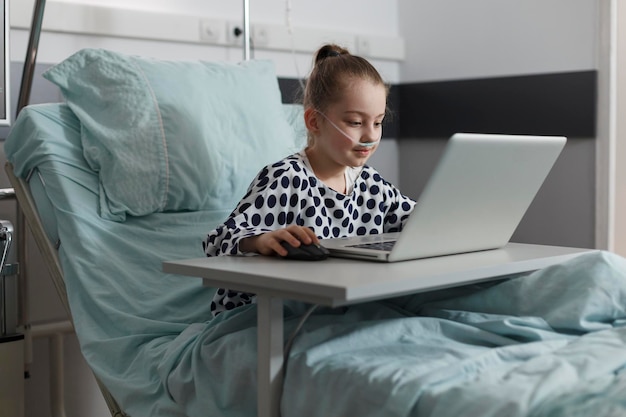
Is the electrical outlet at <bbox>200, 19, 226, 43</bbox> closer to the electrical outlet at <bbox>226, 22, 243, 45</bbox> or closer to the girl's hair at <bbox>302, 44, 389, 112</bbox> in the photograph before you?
the electrical outlet at <bbox>226, 22, 243, 45</bbox>

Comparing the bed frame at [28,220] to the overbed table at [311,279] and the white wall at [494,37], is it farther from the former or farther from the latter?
the white wall at [494,37]

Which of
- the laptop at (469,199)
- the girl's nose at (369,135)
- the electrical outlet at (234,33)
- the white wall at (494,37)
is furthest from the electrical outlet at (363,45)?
the laptop at (469,199)

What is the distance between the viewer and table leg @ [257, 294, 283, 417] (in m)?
1.22

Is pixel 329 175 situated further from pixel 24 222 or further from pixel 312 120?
pixel 24 222

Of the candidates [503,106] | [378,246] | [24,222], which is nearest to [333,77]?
[378,246]

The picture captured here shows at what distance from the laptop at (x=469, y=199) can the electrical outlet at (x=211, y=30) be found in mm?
1403

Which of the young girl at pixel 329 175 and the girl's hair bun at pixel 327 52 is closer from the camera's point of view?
the young girl at pixel 329 175

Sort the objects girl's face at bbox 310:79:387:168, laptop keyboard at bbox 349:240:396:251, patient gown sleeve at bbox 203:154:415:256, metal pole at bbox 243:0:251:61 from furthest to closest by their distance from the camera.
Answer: metal pole at bbox 243:0:251:61 < girl's face at bbox 310:79:387:168 < patient gown sleeve at bbox 203:154:415:256 < laptop keyboard at bbox 349:240:396:251

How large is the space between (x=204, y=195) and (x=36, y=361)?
0.73m

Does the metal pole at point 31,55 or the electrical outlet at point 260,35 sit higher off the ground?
the electrical outlet at point 260,35

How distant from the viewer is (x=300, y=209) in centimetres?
161

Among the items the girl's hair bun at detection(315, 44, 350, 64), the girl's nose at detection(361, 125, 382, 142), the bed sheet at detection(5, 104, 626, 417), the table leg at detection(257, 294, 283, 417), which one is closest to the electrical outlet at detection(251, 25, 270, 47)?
the bed sheet at detection(5, 104, 626, 417)

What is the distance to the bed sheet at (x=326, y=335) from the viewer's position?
3.49 ft

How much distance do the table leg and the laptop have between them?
152mm
